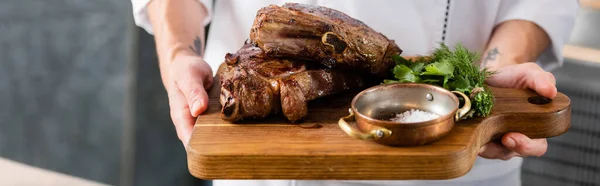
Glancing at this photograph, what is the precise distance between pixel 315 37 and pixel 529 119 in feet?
2.10

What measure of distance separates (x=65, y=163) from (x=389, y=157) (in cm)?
332

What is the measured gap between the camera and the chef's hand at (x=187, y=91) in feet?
6.61

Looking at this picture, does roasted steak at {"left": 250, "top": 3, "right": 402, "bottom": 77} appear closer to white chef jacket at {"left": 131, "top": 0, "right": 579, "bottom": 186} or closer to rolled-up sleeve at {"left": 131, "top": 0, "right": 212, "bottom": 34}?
white chef jacket at {"left": 131, "top": 0, "right": 579, "bottom": 186}

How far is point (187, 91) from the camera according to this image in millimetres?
2072

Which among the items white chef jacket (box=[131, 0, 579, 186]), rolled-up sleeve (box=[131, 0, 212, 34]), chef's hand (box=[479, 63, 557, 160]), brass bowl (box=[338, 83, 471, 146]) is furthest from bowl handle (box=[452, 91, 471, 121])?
rolled-up sleeve (box=[131, 0, 212, 34])

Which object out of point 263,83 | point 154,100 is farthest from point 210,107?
point 154,100

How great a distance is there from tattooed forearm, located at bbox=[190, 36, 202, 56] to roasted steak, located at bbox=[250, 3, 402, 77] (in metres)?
0.62

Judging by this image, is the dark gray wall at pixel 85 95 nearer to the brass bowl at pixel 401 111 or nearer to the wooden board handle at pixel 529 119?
the brass bowl at pixel 401 111

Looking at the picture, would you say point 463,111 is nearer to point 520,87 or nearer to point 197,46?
point 520,87

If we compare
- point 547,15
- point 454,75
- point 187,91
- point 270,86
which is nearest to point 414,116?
point 454,75

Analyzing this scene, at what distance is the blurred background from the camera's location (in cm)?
411

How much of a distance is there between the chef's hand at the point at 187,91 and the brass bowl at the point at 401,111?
454 mm

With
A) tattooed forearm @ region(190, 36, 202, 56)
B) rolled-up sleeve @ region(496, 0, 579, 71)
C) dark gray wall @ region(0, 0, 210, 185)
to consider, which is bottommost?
dark gray wall @ region(0, 0, 210, 185)

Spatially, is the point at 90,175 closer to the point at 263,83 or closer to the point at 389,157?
the point at 263,83
